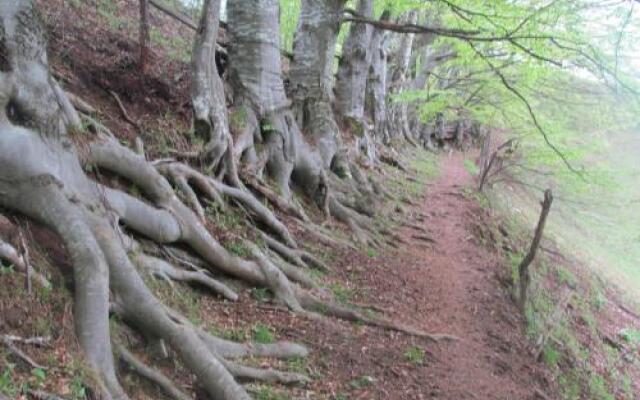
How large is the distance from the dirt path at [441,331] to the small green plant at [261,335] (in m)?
0.56

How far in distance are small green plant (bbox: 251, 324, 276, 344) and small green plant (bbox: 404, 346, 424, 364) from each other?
1.67 metres

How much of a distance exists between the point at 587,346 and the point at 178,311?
9.72 m

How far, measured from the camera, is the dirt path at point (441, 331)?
5.86 m

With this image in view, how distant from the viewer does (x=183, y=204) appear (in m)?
6.22

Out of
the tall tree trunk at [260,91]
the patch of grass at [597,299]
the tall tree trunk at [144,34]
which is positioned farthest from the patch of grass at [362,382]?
the patch of grass at [597,299]

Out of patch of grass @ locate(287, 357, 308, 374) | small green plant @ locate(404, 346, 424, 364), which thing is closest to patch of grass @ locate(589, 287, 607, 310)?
small green plant @ locate(404, 346, 424, 364)

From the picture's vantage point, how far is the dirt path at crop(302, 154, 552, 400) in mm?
5855

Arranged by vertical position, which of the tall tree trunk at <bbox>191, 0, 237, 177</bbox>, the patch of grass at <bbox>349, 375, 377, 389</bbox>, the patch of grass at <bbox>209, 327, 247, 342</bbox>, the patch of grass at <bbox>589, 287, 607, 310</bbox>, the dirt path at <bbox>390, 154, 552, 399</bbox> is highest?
the tall tree trunk at <bbox>191, 0, 237, 177</bbox>

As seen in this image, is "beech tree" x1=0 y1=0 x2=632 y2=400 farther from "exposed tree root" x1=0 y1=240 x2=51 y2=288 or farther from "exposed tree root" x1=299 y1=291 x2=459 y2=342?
"exposed tree root" x1=0 y1=240 x2=51 y2=288

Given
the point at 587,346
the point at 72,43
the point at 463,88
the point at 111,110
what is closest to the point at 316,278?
the point at 111,110

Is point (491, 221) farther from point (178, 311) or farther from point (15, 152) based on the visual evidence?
point (15, 152)

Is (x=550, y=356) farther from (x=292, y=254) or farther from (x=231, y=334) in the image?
(x=231, y=334)

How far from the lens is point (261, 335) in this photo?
18.0 feet

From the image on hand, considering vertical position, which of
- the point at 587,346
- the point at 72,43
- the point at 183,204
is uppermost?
the point at 72,43
